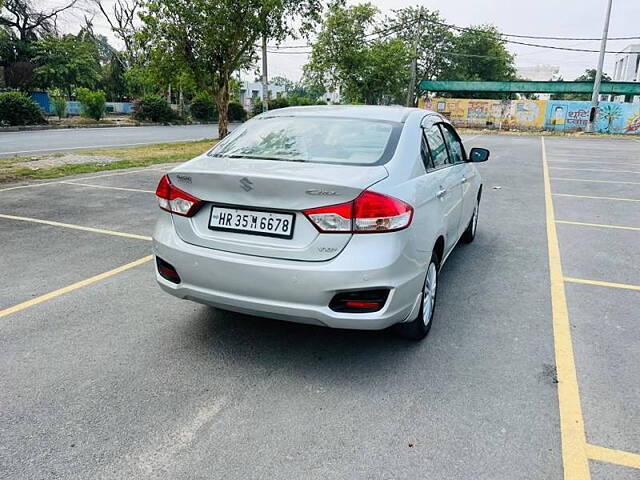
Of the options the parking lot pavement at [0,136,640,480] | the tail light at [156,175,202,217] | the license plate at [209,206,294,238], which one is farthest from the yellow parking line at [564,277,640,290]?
the tail light at [156,175,202,217]

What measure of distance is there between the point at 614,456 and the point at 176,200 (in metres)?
2.76

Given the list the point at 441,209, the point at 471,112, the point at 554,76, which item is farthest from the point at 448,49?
the point at 441,209

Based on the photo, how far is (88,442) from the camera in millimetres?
2416

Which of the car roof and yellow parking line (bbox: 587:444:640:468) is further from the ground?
the car roof

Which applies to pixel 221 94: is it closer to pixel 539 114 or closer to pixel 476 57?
pixel 539 114

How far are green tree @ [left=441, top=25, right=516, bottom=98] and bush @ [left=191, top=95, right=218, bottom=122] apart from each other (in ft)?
109

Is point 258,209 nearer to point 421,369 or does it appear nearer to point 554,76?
point 421,369

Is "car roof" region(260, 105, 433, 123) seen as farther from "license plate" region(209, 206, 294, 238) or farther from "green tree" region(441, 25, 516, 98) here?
"green tree" region(441, 25, 516, 98)

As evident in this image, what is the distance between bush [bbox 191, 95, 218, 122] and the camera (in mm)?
38812

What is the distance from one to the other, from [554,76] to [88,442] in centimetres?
10886

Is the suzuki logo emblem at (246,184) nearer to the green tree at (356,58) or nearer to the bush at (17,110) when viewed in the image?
the bush at (17,110)

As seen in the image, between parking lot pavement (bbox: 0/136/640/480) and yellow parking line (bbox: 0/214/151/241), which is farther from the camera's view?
yellow parking line (bbox: 0/214/151/241)

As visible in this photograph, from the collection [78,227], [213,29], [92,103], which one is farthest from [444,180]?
[92,103]

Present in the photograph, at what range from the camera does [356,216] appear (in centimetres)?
280
